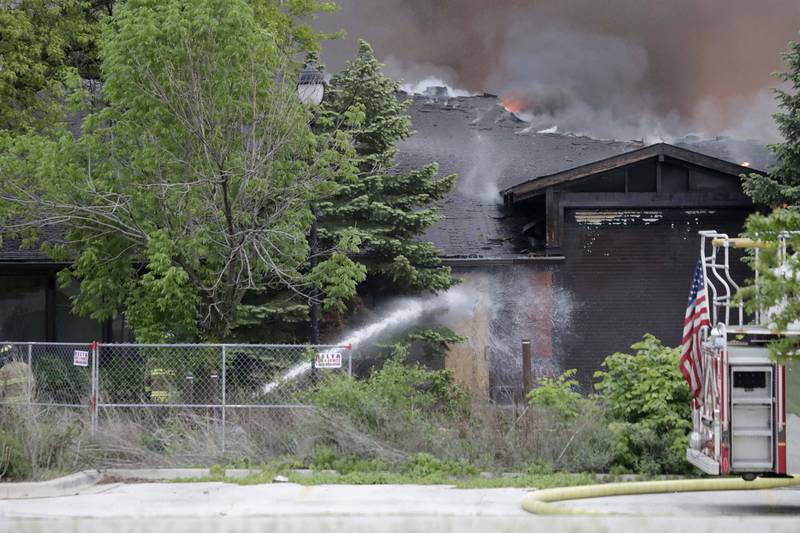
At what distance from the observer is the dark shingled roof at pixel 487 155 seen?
23359mm

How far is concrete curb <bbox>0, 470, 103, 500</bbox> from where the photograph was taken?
11.8 metres

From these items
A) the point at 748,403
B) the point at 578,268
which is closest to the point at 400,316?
the point at 578,268

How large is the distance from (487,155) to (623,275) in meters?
5.75

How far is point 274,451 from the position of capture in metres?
13.9

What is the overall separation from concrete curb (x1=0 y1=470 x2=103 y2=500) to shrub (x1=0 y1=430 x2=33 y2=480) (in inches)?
12.5

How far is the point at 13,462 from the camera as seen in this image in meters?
12.3

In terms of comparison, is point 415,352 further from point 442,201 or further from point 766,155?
point 766,155

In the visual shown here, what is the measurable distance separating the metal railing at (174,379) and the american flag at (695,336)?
15.3ft

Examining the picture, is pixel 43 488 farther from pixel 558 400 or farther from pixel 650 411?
pixel 650 411

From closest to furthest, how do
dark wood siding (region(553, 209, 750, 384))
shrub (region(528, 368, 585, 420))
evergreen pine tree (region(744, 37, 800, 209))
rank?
shrub (region(528, 368, 585, 420)) < evergreen pine tree (region(744, 37, 800, 209)) < dark wood siding (region(553, 209, 750, 384))

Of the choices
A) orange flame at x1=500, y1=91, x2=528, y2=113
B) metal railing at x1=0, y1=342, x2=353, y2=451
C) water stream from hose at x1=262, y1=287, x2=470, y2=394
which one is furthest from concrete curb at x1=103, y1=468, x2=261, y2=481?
orange flame at x1=500, y1=91, x2=528, y2=113

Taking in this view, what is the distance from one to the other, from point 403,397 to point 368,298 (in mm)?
7814

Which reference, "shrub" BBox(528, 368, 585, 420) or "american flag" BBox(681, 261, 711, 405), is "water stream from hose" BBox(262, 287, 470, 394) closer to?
"shrub" BBox(528, 368, 585, 420)

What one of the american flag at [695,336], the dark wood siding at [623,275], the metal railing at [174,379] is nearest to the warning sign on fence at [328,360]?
the metal railing at [174,379]
